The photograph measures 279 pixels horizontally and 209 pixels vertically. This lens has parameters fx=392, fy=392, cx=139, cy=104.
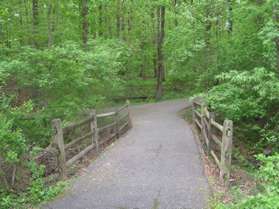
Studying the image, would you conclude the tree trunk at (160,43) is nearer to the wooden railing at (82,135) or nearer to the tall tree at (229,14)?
the tall tree at (229,14)

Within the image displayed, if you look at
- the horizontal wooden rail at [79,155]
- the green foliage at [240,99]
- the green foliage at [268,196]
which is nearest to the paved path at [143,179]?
the horizontal wooden rail at [79,155]

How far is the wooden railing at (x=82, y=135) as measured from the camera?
7324 mm

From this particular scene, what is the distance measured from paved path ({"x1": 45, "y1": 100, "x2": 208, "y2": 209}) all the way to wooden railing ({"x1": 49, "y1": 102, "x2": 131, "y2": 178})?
0.37 metres

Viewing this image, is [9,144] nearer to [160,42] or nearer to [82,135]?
[82,135]

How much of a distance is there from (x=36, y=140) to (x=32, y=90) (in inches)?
58.7

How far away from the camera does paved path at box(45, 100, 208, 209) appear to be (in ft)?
20.3

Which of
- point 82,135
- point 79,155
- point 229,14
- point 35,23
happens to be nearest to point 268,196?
point 79,155

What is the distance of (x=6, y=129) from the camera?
233 inches

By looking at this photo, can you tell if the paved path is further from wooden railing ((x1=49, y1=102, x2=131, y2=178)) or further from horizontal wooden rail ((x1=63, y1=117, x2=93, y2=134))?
horizontal wooden rail ((x1=63, y1=117, x2=93, y2=134))

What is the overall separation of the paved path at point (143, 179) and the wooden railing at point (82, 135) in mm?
373

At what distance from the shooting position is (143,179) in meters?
7.56

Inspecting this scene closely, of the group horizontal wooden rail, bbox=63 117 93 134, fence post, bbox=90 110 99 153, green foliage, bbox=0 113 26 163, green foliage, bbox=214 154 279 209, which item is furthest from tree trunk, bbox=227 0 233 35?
green foliage, bbox=214 154 279 209

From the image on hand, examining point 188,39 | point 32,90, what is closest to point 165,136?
point 32,90

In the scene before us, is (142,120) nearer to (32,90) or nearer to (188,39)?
(188,39)
